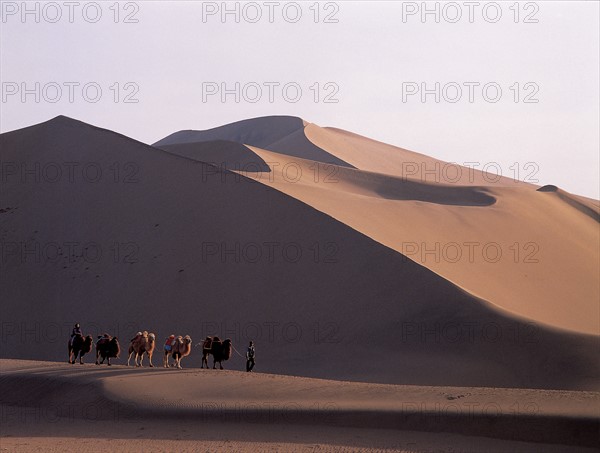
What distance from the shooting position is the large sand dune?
27.1 m

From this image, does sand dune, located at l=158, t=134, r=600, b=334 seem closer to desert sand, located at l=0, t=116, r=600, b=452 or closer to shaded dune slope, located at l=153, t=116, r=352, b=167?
desert sand, located at l=0, t=116, r=600, b=452

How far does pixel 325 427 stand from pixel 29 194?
79.9 feet

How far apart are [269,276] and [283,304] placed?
176cm

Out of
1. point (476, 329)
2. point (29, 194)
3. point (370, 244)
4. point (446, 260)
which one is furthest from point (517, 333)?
point (29, 194)

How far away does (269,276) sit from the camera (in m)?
32.3

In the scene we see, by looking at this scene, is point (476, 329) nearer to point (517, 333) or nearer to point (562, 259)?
point (517, 333)

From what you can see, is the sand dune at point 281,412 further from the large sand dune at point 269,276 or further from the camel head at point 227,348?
the large sand dune at point 269,276

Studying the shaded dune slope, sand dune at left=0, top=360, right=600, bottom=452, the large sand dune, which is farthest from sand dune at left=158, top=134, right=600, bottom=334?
the shaded dune slope

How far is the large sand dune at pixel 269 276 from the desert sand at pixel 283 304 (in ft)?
0.23

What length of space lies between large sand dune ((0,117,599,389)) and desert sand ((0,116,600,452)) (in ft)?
0.23

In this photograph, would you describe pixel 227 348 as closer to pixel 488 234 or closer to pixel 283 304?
pixel 283 304

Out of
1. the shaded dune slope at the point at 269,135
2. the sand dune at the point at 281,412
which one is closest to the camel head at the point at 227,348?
the sand dune at the point at 281,412

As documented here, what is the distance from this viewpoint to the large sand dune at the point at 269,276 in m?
27.1

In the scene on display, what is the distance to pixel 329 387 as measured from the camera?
2036 cm
